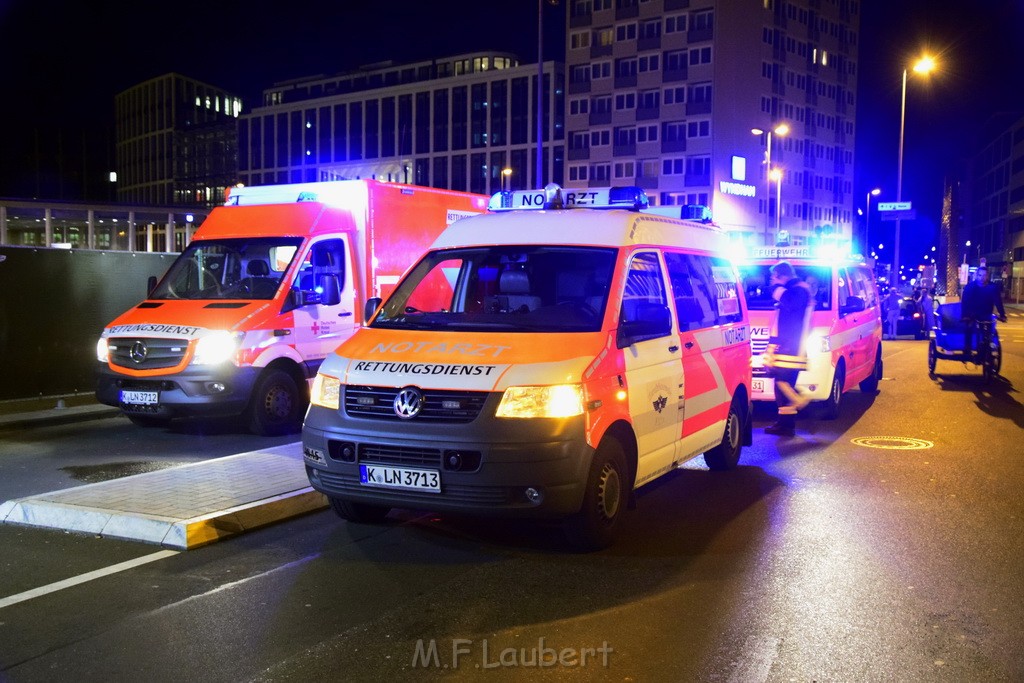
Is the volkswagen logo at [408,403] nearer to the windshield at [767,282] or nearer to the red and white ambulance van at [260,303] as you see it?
the red and white ambulance van at [260,303]

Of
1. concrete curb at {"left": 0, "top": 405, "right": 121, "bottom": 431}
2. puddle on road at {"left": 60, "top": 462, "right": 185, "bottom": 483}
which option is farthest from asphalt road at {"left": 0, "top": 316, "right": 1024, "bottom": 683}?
concrete curb at {"left": 0, "top": 405, "right": 121, "bottom": 431}

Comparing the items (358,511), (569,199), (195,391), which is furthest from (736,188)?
(358,511)

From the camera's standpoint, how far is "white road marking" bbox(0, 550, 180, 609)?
5.18 metres

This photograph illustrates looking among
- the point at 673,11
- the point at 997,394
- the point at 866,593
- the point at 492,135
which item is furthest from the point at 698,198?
the point at 866,593

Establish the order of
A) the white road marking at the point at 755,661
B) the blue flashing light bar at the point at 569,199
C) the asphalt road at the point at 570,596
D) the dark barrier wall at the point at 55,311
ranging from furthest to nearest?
the dark barrier wall at the point at 55,311 < the blue flashing light bar at the point at 569,199 < the asphalt road at the point at 570,596 < the white road marking at the point at 755,661

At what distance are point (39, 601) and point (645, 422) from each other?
3.90 meters

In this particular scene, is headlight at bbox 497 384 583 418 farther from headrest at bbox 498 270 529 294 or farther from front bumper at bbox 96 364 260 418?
front bumper at bbox 96 364 260 418

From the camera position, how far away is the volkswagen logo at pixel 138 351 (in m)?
10.4

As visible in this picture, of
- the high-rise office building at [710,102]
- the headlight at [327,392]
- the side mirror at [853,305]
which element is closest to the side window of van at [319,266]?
the headlight at [327,392]

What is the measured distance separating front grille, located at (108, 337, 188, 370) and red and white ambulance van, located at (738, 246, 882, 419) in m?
6.86

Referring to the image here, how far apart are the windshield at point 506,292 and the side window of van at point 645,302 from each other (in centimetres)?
20

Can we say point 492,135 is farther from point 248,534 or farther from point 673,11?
point 248,534

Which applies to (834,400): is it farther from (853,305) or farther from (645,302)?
(645,302)

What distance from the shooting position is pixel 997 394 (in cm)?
1520
